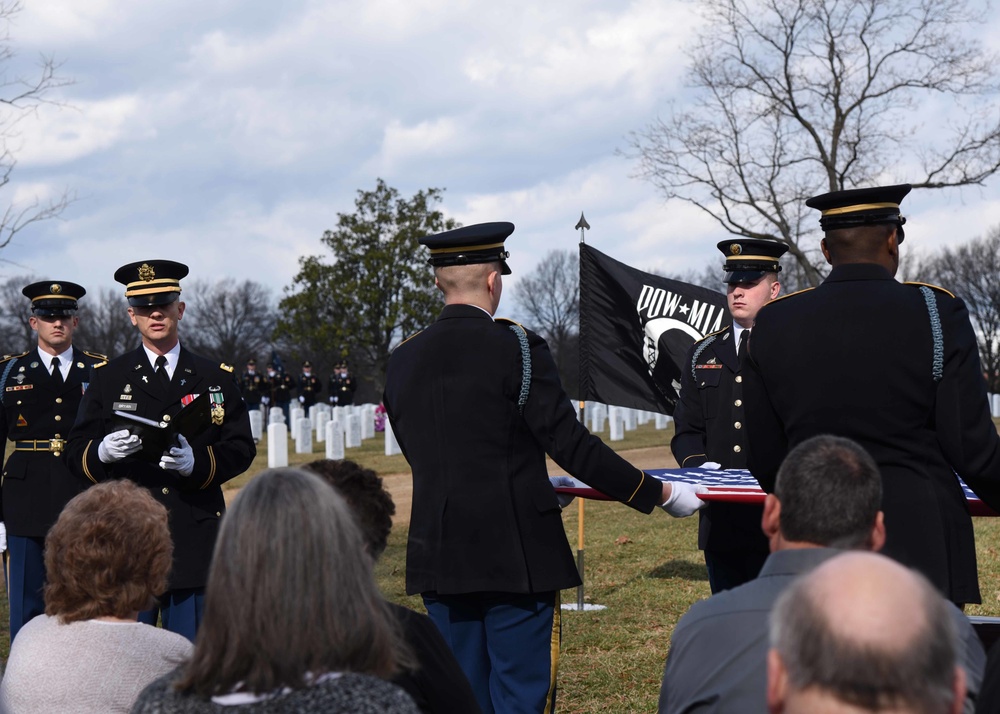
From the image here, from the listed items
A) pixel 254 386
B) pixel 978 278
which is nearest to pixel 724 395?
pixel 254 386

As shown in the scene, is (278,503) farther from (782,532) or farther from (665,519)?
(665,519)

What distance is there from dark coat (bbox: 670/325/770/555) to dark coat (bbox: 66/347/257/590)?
6.93 ft

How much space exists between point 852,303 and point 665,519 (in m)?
9.92

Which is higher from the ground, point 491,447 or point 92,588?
point 491,447

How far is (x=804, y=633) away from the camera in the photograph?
64.6 inches

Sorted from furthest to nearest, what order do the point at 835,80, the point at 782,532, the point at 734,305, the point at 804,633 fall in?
the point at 835,80 < the point at 734,305 < the point at 782,532 < the point at 804,633

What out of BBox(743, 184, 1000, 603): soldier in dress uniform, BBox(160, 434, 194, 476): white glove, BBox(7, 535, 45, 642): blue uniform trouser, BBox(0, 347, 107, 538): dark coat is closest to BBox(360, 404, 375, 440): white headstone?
BBox(0, 347, 107, 538): dark coat

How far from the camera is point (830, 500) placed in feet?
8.32

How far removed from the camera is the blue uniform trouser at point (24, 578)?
6.26 meters

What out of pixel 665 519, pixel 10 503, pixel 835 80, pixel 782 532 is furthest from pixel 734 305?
pixel 835 80

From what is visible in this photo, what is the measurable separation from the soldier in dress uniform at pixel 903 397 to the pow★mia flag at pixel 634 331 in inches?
187

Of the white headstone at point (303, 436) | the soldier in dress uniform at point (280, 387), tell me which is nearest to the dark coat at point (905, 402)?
the white headstone at point (303, 436)

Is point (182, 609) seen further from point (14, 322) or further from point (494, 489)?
point (14, 322)

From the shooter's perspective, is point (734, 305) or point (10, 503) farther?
point (10, 503)
